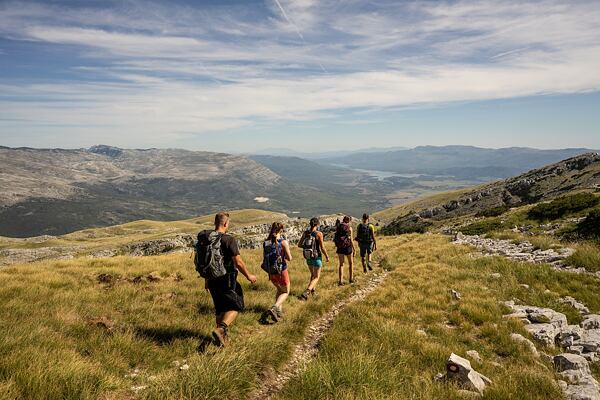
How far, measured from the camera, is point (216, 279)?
321 inches

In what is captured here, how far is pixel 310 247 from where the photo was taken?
44.8ft

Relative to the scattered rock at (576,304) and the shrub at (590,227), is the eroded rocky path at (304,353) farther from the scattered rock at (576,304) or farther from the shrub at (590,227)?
the shrub at (590,227)

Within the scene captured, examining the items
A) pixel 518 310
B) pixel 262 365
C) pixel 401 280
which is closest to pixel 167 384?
pixel 262 365

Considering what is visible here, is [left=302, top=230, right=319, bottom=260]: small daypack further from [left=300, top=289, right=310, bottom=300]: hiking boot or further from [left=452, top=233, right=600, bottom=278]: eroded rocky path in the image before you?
[left=452, top=233, right=600, bottom=278]: eroded rocky path

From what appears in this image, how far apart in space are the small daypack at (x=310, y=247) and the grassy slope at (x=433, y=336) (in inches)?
109

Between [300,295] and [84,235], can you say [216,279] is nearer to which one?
[300,295]

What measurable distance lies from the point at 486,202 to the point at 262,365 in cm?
7057

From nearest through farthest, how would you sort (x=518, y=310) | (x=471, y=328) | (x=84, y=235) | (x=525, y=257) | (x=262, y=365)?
(x=262, y=365), (x=471, y=328), (x=518, y=310), (x=525, y=257), (x=84, y=235)

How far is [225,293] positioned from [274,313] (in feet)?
7.63

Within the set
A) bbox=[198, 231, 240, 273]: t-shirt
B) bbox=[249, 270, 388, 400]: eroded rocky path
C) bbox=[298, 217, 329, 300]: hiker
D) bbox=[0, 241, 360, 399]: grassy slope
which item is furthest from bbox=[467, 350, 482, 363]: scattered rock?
bbox=[298, 217, 329, 300]: hiker

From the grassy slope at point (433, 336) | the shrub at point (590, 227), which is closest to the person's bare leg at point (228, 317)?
the grassy slope at point (433, 336)

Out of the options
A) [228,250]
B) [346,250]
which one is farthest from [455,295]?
[228,250]

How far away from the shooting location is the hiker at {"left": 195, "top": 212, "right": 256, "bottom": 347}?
7.87 meters

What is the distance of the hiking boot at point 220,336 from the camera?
7642mm
